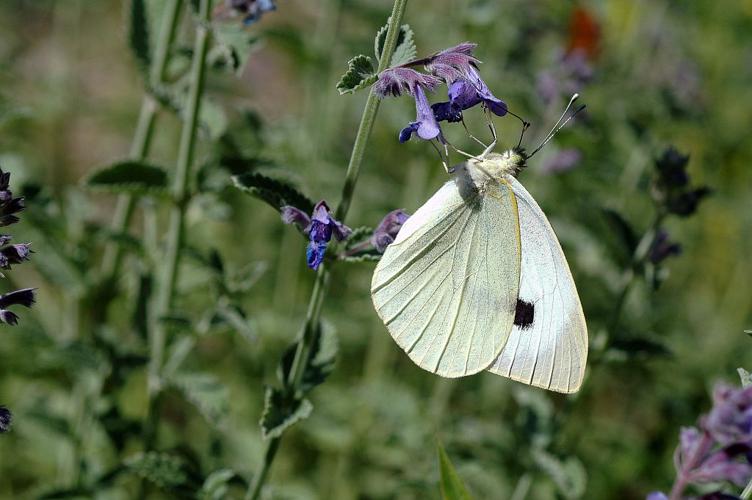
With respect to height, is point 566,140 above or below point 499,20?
below

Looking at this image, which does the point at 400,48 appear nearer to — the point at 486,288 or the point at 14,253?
the point at 486,288

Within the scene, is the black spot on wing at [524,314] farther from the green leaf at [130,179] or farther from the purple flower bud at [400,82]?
the green leaf at [130,179]

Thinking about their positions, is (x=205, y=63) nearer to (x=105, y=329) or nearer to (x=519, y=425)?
(x=105, y=329)

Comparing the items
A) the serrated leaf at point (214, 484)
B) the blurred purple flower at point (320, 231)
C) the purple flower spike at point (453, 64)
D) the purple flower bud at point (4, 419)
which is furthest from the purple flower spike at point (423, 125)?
the serrated leaf at point (214, 484)

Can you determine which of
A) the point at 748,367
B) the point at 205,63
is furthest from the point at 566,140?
the point at 205,63

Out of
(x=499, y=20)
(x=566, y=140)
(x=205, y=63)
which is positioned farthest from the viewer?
(x=499, y=20)

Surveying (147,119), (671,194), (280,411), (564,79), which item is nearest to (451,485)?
(280,411)
